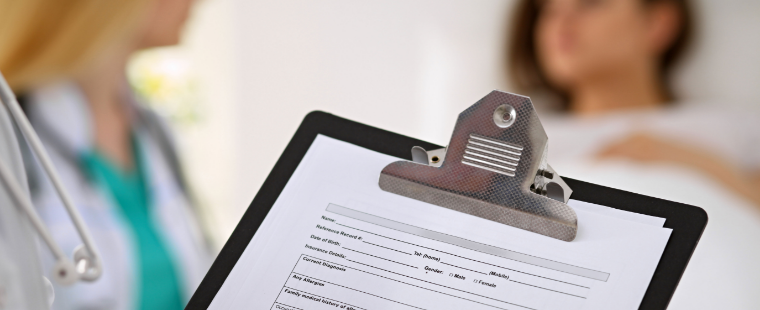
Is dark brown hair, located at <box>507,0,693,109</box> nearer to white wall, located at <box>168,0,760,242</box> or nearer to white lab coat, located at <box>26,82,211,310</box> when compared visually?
white wall, located at <box>168,0,760,242</box>

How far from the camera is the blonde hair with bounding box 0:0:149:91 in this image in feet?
2.88

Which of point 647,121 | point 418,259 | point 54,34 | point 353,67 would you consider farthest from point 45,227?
point 353,67

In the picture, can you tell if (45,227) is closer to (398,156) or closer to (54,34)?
(398,156)

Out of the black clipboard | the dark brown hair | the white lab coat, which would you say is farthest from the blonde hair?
the dark brown hair

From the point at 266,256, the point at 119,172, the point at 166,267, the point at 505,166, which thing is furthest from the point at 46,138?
the point at 505,166

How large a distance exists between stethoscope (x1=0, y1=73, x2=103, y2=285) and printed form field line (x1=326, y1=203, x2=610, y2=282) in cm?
15

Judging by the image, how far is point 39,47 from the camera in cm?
96

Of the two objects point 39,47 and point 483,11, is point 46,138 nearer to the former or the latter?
point 39,47

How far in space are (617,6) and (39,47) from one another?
1128 millimetres

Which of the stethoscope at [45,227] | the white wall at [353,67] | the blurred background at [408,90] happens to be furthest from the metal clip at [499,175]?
the white wall at [353,67]

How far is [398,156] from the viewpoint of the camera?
1.37ft

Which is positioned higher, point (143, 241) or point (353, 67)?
point (353, 67)

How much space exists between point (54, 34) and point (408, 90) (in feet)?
2.64

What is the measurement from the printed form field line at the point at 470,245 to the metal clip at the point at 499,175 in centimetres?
2
